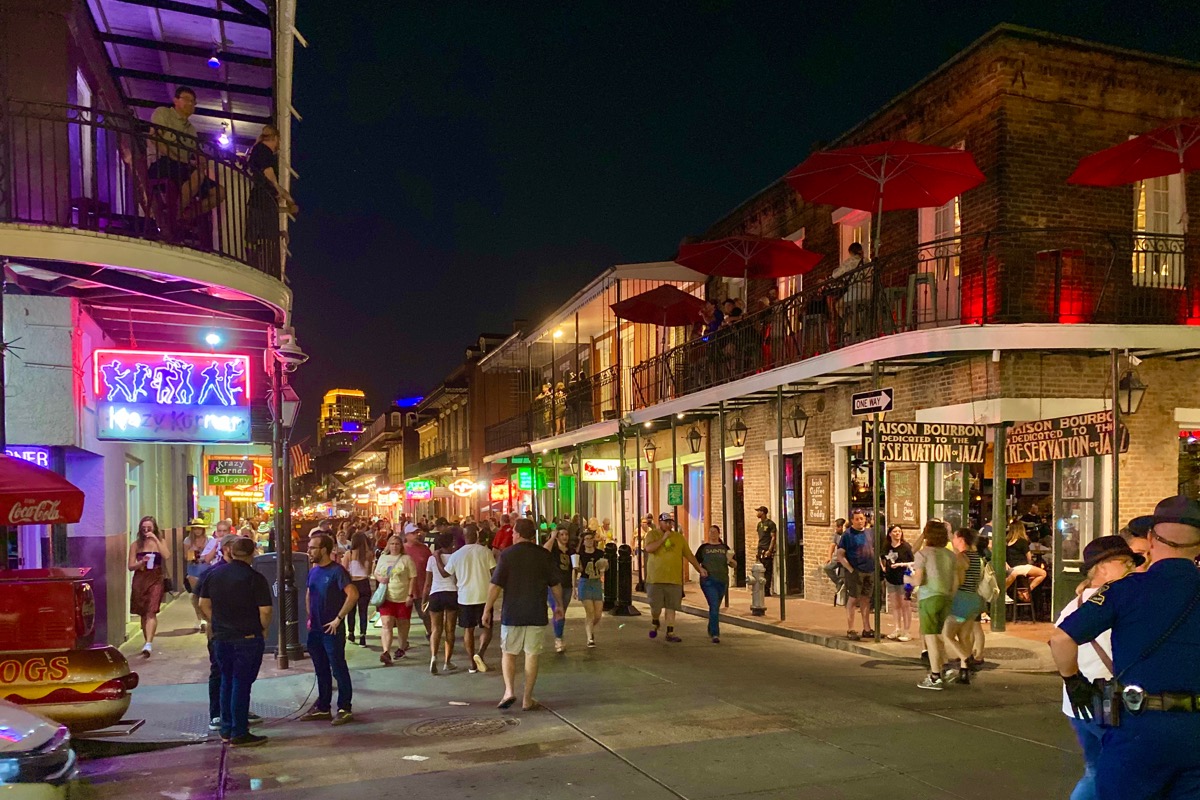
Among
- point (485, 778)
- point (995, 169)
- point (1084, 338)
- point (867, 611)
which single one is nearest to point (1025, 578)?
point (867, 611)

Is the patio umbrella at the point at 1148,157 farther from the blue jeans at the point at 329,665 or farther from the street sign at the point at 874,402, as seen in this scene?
the blue jeans at the point at 329,665

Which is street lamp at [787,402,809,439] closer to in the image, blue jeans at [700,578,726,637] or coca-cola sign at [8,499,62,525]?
blue jeans at [700,578,726,637]

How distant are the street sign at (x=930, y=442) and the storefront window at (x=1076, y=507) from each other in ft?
6.21

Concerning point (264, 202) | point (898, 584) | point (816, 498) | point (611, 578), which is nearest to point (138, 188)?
point (264, 202)

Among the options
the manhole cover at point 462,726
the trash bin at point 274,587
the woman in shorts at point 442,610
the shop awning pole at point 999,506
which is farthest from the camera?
the shop awning pole at point 999,506

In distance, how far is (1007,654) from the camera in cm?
1080

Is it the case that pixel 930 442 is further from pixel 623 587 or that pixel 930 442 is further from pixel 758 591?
pixel 623 587

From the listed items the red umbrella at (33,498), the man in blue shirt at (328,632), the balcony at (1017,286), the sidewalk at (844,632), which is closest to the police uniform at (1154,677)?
the man in blue shirt at (328,632)

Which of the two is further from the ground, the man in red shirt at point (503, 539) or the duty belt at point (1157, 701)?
the duty belt at point (1157, 701)

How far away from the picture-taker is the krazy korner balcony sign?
35.0ft

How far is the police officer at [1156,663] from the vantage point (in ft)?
11.4

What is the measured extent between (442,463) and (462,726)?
4187cm

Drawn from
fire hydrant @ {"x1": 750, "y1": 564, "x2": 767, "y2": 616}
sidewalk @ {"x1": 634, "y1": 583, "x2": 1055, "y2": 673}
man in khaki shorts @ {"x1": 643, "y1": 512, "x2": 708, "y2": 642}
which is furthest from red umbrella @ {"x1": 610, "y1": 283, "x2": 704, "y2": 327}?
man in khaki shorts @ {"x1": 643, "y1": 512, "x2": 708, "y2": 642}

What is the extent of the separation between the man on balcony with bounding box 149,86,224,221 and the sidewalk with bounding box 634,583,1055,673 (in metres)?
9.12
